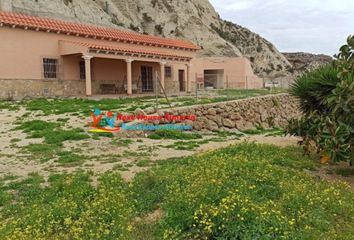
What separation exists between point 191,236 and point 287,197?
62.2 inches

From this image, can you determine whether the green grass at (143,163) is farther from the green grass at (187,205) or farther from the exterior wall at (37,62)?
the exterior wall at (37,62)

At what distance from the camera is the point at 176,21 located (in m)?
44.8

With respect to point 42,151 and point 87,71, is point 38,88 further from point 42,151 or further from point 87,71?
point 42,151

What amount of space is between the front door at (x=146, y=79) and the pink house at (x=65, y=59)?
8cm

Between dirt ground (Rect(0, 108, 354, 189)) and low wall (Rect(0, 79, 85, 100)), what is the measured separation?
6.83 meters

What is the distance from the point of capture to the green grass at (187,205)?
3.85 m

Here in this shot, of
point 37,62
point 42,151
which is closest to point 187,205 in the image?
point 42,151

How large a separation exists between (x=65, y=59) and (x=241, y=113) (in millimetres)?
11190

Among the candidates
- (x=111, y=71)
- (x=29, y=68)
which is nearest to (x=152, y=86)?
(x=111, y=71)

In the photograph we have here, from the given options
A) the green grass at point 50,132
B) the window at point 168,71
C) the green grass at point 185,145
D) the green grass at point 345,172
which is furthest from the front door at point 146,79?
the green grass at point 345,172

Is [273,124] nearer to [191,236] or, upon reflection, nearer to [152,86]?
[152,86]

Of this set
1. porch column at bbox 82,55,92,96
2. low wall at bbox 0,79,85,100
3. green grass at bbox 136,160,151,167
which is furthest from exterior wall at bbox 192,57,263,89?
green grass at bbox 136,160,151,167

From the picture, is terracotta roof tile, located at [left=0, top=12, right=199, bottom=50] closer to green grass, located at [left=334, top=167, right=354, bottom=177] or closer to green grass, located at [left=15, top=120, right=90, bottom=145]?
green grass, located at [left=15, top=120, right=90, bottom=145]

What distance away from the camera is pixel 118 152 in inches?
342
